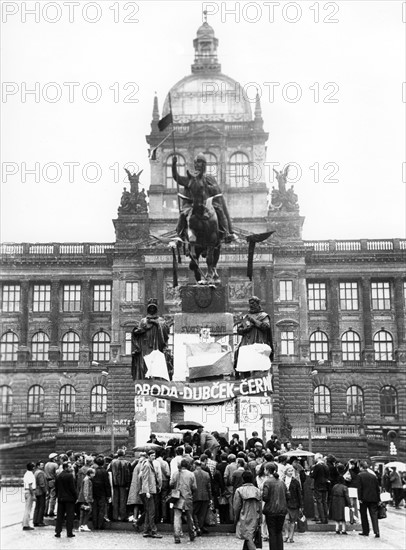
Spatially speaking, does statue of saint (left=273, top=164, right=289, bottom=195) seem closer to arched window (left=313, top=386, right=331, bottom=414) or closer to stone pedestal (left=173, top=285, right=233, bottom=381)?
arched window (left=313, top=386, right=331, bottom=414)

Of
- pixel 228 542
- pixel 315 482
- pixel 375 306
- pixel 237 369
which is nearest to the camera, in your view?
pixel 228 542

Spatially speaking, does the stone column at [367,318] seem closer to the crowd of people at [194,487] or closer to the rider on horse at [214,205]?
the rider on horse at [214,205]

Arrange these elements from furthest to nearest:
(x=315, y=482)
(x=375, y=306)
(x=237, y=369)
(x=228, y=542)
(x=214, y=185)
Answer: (x=375, y=306)
(x=214, y=185)
(x=237, y=369)
(x=315, y=482)
(x=228, y=542)

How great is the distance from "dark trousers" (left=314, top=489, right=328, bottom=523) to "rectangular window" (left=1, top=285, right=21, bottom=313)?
5304cm

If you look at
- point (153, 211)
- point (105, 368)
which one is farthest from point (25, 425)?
point (153, 211)

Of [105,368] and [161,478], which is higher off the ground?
[105,368]

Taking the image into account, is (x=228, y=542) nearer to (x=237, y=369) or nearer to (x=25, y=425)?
(x=237, y=369)

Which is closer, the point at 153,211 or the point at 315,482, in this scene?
the point at 315,482

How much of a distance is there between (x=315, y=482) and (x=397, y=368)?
49.3 m

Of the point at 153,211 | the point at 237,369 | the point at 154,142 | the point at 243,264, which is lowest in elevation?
the point at 237,369

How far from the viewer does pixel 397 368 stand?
69688mm

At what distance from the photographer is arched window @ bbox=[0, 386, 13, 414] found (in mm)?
70562

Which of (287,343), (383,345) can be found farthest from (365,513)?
(383,345)

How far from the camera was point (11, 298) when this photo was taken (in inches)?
2867
